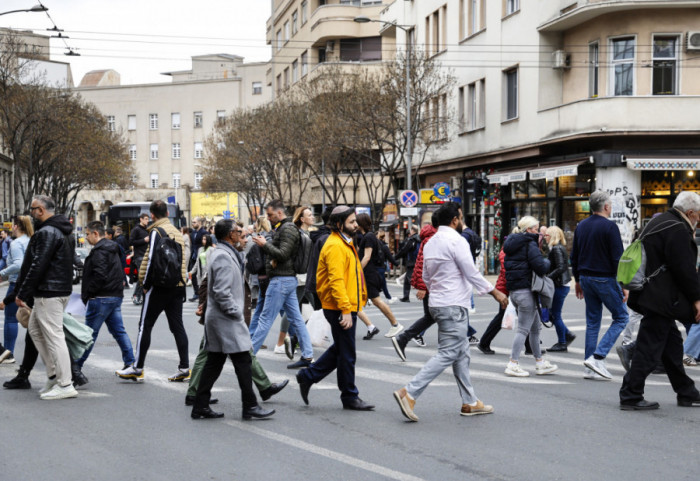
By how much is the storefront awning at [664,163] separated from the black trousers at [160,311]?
63.8 feet

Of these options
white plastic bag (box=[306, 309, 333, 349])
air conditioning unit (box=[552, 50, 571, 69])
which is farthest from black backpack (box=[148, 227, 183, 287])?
air conditioning unit (box=[552, 50, 571, 69])

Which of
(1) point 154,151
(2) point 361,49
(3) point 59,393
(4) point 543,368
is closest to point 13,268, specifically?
(3) point 59,393

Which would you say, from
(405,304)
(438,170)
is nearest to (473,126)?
(438,170)

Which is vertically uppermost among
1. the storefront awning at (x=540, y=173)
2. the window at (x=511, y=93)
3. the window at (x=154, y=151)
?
the window at (x=154, y=151)

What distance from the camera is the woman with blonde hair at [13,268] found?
10231 millimetres

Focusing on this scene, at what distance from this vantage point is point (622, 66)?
87.7 feet

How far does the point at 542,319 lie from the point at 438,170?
2615 centimetres

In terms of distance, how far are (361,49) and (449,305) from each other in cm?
4933

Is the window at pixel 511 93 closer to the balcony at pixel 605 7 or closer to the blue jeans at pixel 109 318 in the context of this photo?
the balcony at pixel 605 7

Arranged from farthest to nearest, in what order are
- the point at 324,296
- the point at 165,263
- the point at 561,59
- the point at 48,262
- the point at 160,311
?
the point at 561,59 < the point at 160,311 < the point at 165,263 < the point at 48,262 < the point at 324,296

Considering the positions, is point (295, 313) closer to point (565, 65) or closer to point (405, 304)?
point (405, 304)

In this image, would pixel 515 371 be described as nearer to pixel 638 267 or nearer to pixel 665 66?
pixel 638 267

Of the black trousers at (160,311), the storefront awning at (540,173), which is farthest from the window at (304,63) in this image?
the black trousers at (160,311)

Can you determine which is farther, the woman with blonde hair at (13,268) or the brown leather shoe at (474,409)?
the woman with blonde hair at (13,268)
